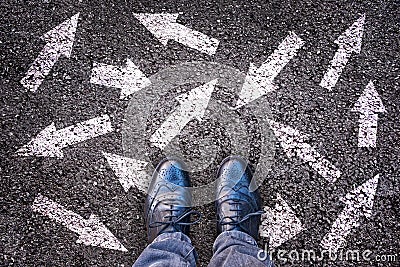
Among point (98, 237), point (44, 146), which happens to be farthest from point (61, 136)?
point (98, 237)

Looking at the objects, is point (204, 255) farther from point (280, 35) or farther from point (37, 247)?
point (280, 35)

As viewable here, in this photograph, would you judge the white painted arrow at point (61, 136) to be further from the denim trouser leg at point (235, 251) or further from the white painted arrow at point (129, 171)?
the denim trouser leg at point (235, 251)

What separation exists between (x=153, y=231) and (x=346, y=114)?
3.13 feet

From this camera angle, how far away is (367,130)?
2.01 m

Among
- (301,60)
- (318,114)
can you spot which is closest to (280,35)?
(301,60)

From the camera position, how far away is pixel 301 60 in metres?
2.12

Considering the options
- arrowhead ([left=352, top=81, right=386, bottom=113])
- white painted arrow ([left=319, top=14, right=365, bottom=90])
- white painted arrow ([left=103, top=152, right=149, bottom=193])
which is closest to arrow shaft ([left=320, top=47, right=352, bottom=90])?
white painted arrow ([left=319, top=14, right=365, bottom=90])

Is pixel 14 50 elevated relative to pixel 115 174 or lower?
elevated

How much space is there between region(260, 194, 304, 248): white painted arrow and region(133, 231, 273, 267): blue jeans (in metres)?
0.14

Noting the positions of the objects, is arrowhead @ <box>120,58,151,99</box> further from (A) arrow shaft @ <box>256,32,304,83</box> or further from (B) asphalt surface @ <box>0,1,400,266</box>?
(A) arrow shaft @ <box>256,32,304,83</box>

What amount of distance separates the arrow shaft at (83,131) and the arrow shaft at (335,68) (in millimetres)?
963

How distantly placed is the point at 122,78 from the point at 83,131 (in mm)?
291

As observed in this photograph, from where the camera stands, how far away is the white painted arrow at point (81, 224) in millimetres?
1901

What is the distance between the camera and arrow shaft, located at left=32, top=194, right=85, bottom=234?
1917 mm
